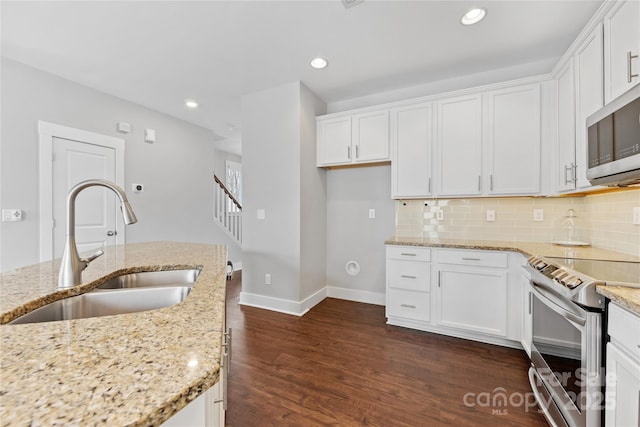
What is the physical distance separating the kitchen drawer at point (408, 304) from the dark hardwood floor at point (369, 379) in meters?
0.15

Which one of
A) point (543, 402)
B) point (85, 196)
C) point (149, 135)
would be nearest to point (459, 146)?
point (543, 402)

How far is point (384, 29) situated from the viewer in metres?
2.17

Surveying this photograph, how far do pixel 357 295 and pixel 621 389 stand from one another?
8.47ft

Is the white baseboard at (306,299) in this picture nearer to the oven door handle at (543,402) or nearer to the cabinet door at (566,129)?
the oven door handle at (543,402)

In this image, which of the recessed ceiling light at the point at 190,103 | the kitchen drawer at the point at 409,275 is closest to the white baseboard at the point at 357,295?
the kitchen drawer at the point at 409,275

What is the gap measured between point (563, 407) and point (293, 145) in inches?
115

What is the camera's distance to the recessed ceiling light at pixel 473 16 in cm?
196

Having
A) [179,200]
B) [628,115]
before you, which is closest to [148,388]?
[628,115]

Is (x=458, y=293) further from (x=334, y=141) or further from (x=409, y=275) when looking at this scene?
(x=334, y=141)

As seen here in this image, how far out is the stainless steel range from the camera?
1.18 metres

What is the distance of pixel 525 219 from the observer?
265 centimetres

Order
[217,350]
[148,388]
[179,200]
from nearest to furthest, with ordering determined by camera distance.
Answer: [148,388] < [217,350] < [179,200]

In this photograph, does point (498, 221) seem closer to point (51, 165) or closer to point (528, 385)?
point (528, 385)

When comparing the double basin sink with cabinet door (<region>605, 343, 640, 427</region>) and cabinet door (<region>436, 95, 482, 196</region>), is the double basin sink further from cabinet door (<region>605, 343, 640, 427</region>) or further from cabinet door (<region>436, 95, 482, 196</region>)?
cabinet door (<region>436, 95, 482, 196</region>)
